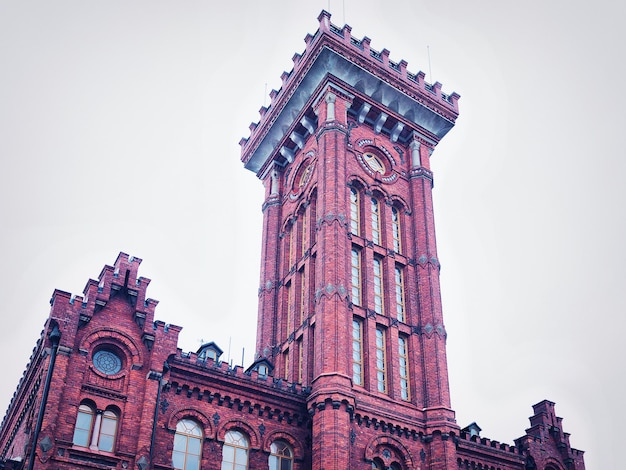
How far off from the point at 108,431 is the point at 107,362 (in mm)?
3424

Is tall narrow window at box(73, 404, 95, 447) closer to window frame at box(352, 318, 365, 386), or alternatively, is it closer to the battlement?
the battlement

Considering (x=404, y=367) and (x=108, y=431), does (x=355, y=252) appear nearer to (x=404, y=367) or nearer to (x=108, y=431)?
(x=404, y=367)

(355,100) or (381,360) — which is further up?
(355,100)

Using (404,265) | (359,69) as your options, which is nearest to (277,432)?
(404,265)

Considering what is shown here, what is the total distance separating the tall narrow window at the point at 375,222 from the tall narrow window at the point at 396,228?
1.20 meters

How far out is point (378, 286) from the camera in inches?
2048

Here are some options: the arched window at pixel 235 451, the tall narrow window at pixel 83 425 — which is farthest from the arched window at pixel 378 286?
the tall narrow window at pixel 83 425

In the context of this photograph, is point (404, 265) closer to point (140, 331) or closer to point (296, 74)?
point (296, 74)

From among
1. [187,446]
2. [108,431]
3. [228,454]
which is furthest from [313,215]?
[108,431]

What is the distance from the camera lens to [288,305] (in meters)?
54.7

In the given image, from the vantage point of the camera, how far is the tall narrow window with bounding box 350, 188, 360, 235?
174 feet

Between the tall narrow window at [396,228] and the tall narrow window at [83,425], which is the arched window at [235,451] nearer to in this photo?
the tall narrow window at [83,425]

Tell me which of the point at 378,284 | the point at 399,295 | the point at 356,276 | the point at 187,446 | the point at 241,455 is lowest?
the point at 187,446

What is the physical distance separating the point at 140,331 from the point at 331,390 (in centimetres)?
1071
